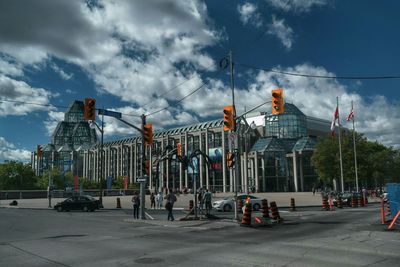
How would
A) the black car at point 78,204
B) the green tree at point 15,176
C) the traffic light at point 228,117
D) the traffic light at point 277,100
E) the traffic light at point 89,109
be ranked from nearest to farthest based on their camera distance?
the traffic light at point 277,100
the traffic light at point 89,109
the traffic light at point 228,117
the black car at point 78,204
the green tree at point 15,176

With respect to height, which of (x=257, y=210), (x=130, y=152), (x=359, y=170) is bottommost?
(x=257, y=210)

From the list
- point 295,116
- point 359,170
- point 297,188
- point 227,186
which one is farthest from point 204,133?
point 359,170

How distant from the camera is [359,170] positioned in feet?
171

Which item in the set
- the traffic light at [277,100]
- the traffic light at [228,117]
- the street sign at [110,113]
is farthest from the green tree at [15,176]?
the traffic light at [277,100]

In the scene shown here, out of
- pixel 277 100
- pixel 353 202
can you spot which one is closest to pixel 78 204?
pixel 277 100

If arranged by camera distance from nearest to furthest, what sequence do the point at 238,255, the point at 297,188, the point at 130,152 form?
1. the point at 238,255
2. the point at 297,188
3. the point at 130,152

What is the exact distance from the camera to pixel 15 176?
81062mm

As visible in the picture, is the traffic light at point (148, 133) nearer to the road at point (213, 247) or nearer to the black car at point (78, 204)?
the road at point (213, 247)

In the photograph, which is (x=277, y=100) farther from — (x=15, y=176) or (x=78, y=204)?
(x=15, y=176)

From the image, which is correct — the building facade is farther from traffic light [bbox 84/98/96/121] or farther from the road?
the road

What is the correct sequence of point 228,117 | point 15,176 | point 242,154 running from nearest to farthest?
1. point 228,117
2. point 15,176
3. point 242,154

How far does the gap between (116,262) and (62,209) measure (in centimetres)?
2753

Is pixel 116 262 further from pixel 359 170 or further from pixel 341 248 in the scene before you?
pixel 359 170

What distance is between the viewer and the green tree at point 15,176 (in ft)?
261
